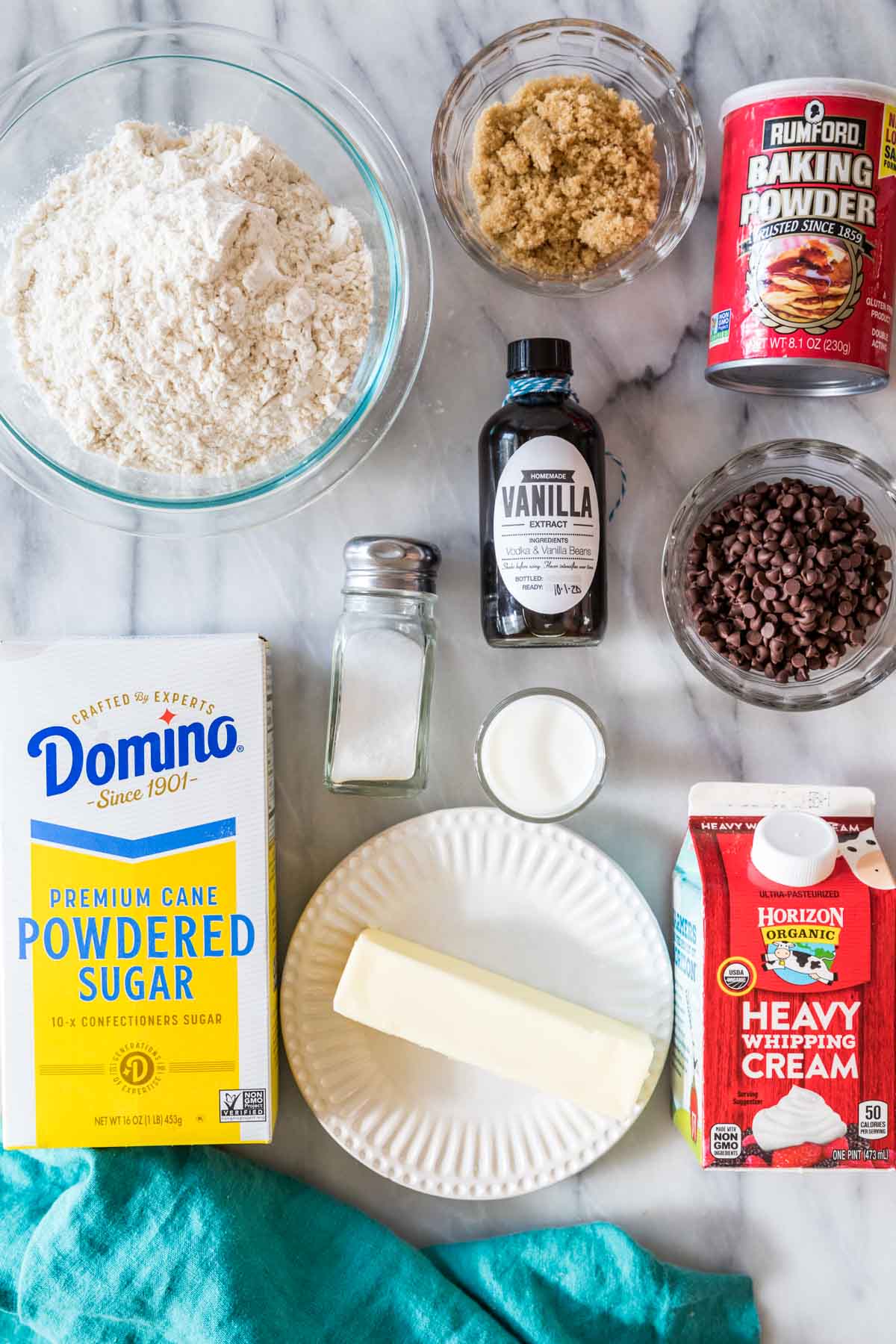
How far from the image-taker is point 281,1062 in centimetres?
99

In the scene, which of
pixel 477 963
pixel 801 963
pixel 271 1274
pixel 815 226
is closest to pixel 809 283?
pixel 815 226

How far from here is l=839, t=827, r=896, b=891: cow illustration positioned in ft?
2.95

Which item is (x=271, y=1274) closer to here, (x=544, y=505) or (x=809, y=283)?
(x=544, y=505)

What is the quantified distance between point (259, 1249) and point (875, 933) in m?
0.64

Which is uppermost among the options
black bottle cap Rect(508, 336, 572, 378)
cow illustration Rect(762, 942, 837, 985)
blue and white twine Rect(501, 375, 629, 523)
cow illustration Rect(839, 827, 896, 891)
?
black bottle cap Rect(508, 336, 572, 378)

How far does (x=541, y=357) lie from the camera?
87cm

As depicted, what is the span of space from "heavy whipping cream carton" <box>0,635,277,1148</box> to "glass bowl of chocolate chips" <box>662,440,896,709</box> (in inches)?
16.6

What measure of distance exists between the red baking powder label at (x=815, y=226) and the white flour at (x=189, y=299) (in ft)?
1.12

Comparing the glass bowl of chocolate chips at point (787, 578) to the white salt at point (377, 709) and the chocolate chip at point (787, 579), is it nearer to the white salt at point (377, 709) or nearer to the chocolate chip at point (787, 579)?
the chocolate chip at point (787, 579)

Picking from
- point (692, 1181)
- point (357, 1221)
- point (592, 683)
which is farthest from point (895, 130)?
point (357, 1221)

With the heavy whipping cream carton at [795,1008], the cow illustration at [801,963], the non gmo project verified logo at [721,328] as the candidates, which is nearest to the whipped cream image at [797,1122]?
the heavy whipping cream carton at [795,1008]

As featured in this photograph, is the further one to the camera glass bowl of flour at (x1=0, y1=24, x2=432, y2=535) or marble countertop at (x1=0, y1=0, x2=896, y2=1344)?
marble countertop at (x1=0, y1=0, x2=896, y2=1344)

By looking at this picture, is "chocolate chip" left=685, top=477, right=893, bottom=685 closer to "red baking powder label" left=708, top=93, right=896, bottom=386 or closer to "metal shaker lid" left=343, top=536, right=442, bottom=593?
"red baking powder label" left=708, top=93, right=896, bottom=386

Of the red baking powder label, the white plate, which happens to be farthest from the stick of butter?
the red baking powder label
